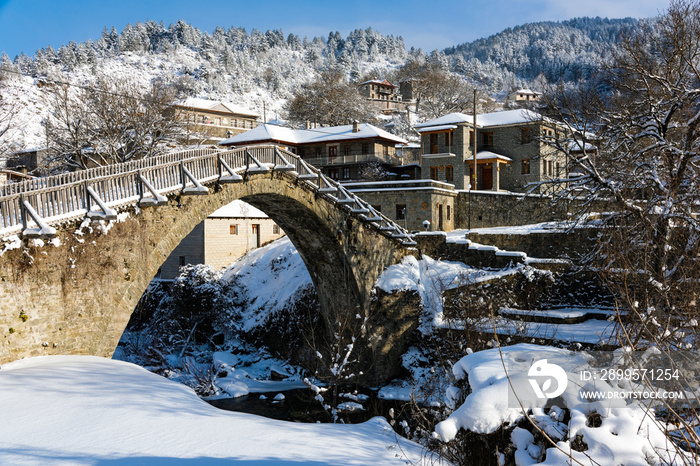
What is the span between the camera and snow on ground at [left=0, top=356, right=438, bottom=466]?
629 centimetres

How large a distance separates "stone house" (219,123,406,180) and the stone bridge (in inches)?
1060

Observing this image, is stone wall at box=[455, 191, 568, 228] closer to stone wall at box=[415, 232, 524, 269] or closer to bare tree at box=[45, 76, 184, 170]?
stone wall at box=[415, 232, 524, 269]

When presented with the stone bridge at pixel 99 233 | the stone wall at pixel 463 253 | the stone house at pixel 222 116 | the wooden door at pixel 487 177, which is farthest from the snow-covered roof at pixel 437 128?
the stone house at pixel 222 116

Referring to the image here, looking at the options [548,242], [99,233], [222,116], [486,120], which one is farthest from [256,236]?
[222,116]

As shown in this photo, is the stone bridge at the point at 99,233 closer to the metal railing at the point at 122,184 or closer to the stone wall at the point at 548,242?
the metal railing at the point at 122,184

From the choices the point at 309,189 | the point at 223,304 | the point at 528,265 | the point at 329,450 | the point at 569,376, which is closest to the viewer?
the point at 569,376

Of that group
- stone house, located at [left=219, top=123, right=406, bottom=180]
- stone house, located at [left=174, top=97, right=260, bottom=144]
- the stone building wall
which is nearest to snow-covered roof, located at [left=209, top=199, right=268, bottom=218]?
the stone building wall

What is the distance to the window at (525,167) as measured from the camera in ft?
129

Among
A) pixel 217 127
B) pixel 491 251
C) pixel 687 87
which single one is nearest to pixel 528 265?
pixel 491 251

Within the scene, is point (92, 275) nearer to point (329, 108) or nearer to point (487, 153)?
point (487, 153)

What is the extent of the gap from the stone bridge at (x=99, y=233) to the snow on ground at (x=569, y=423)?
899 centimetres

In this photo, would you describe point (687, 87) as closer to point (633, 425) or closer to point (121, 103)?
point (633, 425)

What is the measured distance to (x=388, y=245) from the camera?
25.3 metres

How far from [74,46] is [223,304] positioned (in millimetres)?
117805
